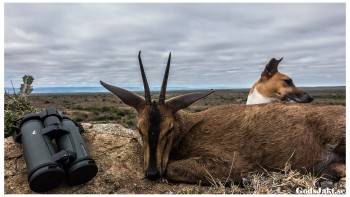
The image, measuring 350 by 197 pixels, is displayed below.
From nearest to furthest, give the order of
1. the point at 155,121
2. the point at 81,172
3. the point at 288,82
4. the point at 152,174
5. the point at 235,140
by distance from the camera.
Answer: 1. the point at 81,172
2. the point at 152,174
3. the point at 155,121
4. the point at 235,140
5. the point at 288,82

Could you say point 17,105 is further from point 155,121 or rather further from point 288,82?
point 288,82

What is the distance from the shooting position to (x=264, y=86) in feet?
45.0

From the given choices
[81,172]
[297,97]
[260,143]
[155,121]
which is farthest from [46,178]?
[297,97]

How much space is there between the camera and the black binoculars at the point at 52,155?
619 centimetres

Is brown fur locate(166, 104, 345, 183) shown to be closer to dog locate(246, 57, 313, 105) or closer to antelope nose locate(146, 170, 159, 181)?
antelope nose locate(146, 170, 159, 181)

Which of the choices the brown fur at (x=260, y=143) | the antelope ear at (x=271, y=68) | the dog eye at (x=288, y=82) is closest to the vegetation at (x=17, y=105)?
the brown fur at (x=260, y=143)

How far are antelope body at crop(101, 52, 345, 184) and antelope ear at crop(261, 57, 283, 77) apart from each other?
20.2 ft

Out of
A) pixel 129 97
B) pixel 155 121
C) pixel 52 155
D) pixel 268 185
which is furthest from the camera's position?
pixel 129 97

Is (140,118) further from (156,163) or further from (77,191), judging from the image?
(77,191)

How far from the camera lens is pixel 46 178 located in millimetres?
6219

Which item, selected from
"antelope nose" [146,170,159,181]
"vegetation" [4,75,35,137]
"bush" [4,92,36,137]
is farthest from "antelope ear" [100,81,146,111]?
"bush" [4,92,36,137]

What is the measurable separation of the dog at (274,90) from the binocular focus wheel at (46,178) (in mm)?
8436

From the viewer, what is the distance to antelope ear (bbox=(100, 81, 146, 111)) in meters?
7.73

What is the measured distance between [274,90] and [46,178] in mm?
9480
